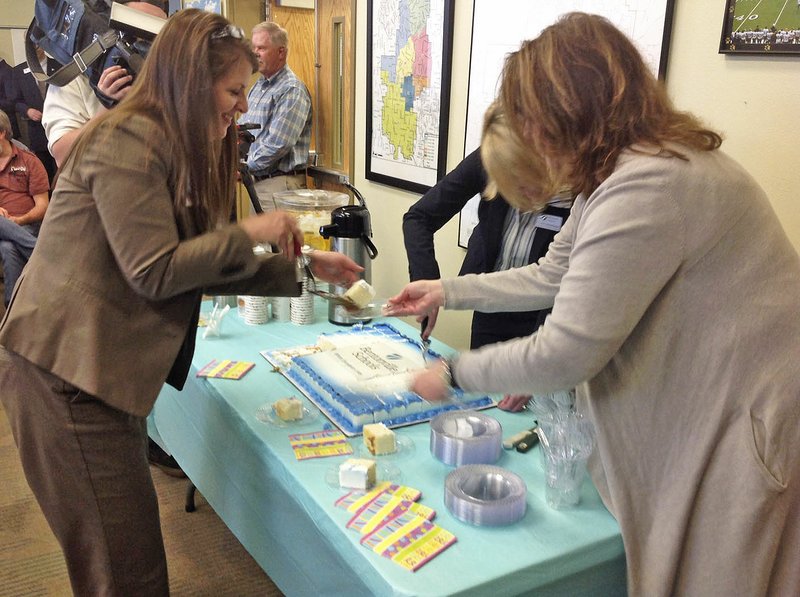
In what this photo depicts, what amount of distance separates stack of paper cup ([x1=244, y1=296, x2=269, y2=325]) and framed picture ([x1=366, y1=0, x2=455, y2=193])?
1.00 m

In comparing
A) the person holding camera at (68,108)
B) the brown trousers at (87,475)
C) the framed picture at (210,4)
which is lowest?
the brown trousers at (87,475)

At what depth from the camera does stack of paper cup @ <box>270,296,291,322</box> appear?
79.7 inches

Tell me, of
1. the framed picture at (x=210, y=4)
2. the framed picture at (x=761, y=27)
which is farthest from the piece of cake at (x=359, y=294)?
the framed picture at (x=210, y=4)

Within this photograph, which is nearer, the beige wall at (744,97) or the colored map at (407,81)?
the beige wall at (744,97)

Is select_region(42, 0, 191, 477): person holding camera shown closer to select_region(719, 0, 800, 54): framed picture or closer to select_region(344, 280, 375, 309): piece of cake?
select_region(344, 280, 375, 309): piece of cake

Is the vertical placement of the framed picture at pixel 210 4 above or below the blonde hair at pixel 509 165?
above

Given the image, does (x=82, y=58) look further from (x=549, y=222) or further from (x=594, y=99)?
(x=594, y=99)

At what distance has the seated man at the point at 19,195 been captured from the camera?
3.78 metres

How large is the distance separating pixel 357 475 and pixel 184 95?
723 millimetres

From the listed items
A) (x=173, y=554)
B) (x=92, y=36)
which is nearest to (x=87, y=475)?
(x=173, y=554)

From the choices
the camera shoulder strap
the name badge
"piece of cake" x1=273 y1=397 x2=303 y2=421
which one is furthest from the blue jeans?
the name badge

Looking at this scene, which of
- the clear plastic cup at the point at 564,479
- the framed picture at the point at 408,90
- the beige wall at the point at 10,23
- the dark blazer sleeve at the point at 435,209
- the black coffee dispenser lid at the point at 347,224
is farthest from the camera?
the beige wall at the point at 10,23

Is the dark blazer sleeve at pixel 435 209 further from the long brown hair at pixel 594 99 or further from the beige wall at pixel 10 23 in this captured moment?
the beige wall at pixel 10 23

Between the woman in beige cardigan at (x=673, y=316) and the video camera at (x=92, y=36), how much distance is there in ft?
5.01
